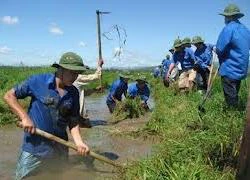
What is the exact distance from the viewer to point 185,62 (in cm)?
1288

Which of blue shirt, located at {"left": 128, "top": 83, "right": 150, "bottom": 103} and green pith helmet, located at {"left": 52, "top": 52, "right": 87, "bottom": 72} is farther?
blue shirt, located at {"left": 128, "top": 83, "right": 150, "bottom": 103}

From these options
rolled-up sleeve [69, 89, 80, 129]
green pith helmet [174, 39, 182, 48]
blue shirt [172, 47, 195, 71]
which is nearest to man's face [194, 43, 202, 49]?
blue shirt [172, 47, 195, 71]

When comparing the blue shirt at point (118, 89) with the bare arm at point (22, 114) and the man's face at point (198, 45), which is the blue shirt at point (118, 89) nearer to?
the man's face at point (198, 45)

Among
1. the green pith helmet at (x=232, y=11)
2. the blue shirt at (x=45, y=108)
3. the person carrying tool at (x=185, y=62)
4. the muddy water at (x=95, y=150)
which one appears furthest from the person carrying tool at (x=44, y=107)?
the person carrying tool at (x=185, y=62)

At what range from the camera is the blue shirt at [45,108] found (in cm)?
503

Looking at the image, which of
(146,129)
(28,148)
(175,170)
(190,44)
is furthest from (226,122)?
(190,44)

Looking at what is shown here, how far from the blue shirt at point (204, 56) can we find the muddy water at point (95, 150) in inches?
77.1

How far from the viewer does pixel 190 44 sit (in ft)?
41.8

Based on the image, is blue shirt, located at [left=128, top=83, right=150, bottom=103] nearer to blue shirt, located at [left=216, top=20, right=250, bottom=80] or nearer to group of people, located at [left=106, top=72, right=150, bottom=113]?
group of people, located at [left=106, top=72, right=150, bottom=113]

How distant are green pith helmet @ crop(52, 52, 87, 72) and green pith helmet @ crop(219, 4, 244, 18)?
10.8 feet

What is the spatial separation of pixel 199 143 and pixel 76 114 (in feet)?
4.77

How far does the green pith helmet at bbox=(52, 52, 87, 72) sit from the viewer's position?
4.82m

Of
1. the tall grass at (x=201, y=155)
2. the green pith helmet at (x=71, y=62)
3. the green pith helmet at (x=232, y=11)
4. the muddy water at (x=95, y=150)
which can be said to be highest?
the green pith helmet at (x=232, y=11)

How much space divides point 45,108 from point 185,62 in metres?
8.25
